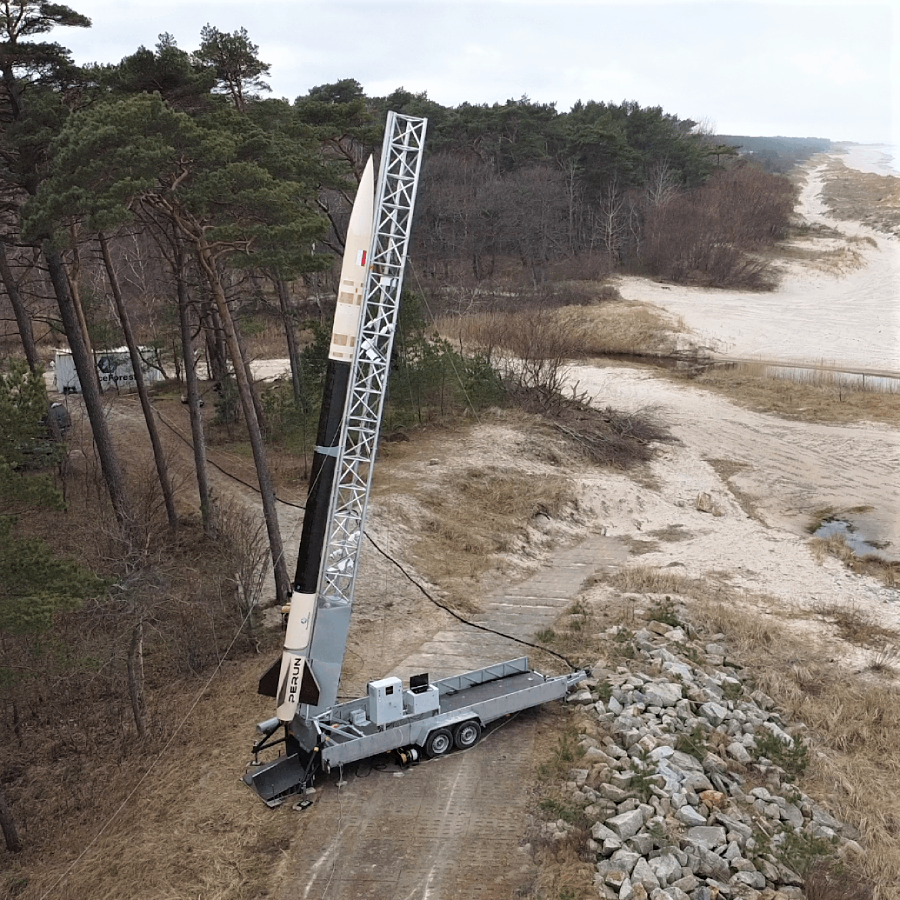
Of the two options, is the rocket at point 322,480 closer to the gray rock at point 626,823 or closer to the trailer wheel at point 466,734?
the trailer wheel at point 466,734

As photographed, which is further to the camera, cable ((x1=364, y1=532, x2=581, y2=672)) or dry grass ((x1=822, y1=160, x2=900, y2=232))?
dry grass ((x1=822, y1=160, x2=900, y2=232))

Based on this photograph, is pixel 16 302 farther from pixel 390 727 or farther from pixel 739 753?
pixel 739 753

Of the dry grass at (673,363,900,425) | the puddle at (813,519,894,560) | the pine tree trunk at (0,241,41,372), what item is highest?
the pine tree trunk at (0,241,41,372)

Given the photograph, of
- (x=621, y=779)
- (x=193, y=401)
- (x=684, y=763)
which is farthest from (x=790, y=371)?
(x=621, y=779)

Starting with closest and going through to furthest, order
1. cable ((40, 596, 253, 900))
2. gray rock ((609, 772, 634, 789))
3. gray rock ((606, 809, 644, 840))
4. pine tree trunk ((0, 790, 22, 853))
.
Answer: gray rock ((606, 809, 644, 840)) → cable ((40, 596, 253, 900)) → gray rock ((609, 772, 634, 789)) → pine tree trunk ((0, 790, 22, 853))

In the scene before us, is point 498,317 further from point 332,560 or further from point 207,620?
point 332,560

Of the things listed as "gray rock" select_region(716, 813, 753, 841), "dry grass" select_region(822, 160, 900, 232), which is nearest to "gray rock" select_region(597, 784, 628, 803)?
"gray rock" select_region(716, 813, 753, 841)

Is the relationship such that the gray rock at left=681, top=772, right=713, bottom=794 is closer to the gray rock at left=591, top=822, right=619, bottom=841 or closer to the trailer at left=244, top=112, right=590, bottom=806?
the gray rock at left=591, top=822, right=619, bottom=841
